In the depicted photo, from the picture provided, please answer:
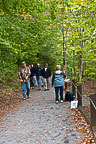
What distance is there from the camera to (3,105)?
34.0 feet

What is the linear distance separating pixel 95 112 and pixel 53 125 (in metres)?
2.08

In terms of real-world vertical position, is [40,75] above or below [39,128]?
below

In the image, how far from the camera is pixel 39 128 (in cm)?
630

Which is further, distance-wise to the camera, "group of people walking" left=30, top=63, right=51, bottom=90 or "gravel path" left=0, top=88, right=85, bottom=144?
"group of people walking" left=30, top=63, right=51, bottom=90

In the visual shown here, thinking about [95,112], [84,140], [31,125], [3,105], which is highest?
[95,112]

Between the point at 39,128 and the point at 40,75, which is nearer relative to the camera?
the point at 39,128

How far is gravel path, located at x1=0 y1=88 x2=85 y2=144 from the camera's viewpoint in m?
5.23

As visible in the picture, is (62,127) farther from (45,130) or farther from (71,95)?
(71,95)

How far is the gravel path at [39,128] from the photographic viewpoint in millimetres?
5234

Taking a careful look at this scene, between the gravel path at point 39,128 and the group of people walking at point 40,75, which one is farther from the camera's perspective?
the group of people walking at point 40,75

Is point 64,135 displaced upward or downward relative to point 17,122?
upward

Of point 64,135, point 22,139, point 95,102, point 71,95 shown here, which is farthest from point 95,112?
point 71,95

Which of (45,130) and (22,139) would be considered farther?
(45,130)

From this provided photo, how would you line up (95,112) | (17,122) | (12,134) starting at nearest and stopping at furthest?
(95,112) < (12,134) < (17,122)
